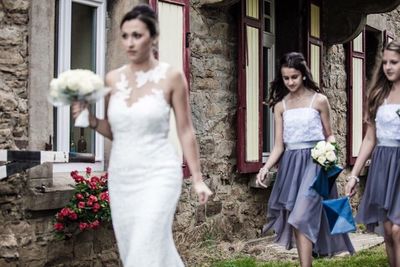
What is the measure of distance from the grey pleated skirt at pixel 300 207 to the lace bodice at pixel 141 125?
2017 millimetres

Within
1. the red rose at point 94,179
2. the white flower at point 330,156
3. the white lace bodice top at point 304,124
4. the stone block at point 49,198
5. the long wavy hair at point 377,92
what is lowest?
the stone block at point 49,198

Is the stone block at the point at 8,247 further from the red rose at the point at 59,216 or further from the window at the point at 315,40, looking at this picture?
the window at the point at 315,40

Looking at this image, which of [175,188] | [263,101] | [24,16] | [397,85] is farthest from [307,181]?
[263,101]

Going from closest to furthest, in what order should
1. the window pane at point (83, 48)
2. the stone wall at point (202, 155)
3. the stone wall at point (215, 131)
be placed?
1. the stone wall at point (202, 155)
2. the window pane at point (83, 48)
3. the stone wall at point (215, 131)

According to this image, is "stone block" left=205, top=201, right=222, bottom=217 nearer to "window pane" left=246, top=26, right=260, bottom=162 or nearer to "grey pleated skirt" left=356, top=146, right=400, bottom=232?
"window pane" left=246, top=26, right=260, bottom=162

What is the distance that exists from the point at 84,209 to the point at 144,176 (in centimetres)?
222

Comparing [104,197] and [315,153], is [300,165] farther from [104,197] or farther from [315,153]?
[104,197]

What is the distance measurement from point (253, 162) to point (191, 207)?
1.19 meters

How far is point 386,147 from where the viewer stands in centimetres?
552

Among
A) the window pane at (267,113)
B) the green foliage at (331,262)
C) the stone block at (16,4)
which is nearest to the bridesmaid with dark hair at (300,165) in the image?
the green foliage at (331,262)

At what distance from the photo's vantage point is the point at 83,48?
650 centimetres

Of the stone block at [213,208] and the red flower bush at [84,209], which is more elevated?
the red flower bush at [84,209]

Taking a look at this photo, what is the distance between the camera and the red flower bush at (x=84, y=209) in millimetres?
5727

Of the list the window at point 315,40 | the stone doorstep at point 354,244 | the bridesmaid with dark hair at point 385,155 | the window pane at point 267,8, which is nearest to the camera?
the bridesmaid with dark hair at point 385,155
